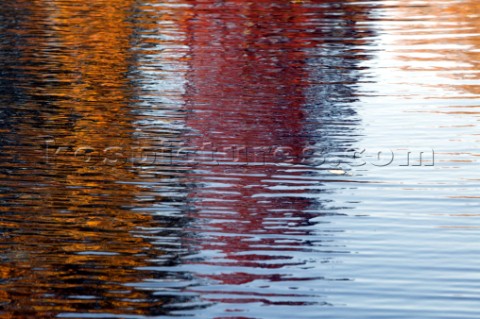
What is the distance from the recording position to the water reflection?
5.28 meters

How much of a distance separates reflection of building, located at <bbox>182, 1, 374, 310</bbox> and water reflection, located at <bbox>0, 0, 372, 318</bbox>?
0.06 feet

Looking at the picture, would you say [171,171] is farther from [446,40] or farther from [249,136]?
[446,40]

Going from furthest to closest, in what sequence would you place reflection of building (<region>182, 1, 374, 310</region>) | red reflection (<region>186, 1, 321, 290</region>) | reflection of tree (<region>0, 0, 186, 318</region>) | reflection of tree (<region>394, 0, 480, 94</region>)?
reflection of tree (<region>394, 0, 480, 94</region>) < red reflection (<region>186, 1, 321, 290</region>) < reflection of building (<region>182, 1, 374, 310</region>) < reflection of tree (<region>0, 0, 186, 318</region>)

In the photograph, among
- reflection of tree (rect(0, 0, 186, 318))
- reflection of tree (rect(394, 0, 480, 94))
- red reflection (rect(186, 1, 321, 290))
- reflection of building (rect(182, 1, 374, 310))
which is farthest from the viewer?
reflection of tree (rect(394, 0, 480, 94))

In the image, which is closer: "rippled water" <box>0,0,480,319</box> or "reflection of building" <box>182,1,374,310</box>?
"rippled water" <box>0,0,480,319</box>

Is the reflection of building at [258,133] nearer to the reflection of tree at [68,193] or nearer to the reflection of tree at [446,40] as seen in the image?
the reflection of tree at [68,193]

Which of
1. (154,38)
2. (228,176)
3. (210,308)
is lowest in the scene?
(210,308)

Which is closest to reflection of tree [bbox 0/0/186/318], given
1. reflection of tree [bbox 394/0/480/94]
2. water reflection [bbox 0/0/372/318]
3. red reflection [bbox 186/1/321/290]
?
water reflection [bbox 0/0/372/318]

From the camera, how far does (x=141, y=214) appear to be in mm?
6348

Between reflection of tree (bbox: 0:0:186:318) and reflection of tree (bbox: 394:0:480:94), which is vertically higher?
reflection of tree (bbox: 394:0:480:94)

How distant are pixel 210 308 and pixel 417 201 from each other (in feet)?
7.06

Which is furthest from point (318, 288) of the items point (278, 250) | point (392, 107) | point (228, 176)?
point (392, 107)

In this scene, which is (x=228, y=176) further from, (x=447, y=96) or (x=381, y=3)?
(x=381, y=3)

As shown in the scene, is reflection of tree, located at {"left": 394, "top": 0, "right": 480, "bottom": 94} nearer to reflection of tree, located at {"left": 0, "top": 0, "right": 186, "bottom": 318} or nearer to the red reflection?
the red reflection
